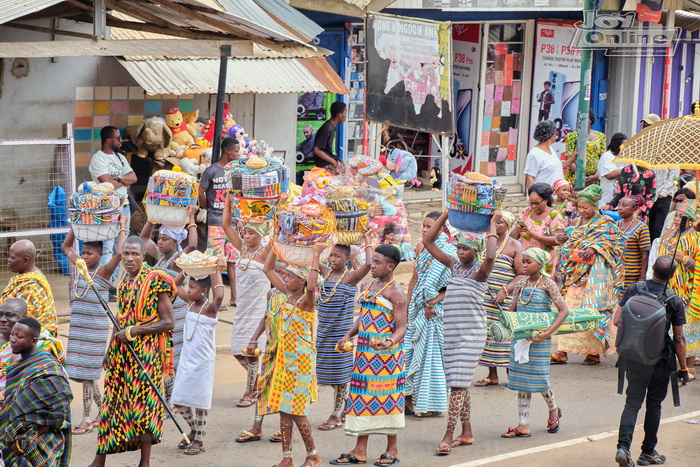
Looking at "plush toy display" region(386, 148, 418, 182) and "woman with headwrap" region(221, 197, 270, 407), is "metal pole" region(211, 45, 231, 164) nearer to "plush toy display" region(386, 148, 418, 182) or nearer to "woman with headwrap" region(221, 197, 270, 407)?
"woman with headwrap" region(221, 197, 270, 407)

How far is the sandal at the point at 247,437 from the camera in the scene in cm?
822

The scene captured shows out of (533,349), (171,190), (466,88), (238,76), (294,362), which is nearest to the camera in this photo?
(294,362)

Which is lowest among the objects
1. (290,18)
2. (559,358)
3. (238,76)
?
(559,358)

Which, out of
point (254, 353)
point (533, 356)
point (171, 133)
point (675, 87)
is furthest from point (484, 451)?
point (675, 87)

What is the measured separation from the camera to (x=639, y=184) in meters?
11.9

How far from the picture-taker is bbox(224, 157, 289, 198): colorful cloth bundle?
28.8 ft

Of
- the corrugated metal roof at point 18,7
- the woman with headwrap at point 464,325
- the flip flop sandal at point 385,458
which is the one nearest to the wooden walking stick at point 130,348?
the flip flop sandal at point 385,458

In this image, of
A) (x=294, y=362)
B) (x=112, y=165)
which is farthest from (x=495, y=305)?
(x=112, y=165)

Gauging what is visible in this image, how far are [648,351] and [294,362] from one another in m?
2.53

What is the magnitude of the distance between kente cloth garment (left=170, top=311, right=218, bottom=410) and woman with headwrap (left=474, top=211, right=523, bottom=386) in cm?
254

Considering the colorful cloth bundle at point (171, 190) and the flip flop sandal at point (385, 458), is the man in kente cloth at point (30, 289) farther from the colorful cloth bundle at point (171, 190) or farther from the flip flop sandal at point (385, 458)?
the flip flop sandal at point (385, 458)

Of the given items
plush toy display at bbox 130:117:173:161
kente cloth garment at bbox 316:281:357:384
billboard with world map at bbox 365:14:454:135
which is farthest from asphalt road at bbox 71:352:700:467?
billboard with world map at bbox 365:14:454:135

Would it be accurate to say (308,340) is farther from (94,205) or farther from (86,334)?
(94,205)

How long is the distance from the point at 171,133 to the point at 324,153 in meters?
2.36
